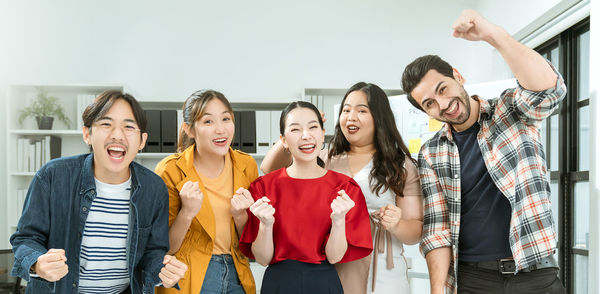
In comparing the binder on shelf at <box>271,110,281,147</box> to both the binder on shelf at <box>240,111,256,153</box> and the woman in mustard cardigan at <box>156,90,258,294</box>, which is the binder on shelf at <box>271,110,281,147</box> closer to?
the binder on shelf at <box>240,111,256,153</box>

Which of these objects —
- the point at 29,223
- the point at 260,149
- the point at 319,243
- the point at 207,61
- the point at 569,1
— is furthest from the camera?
the point at 207,61

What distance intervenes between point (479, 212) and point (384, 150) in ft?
1.42

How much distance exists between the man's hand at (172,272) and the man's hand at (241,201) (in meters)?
0.26

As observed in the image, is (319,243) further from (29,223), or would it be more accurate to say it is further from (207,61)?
(207,61)

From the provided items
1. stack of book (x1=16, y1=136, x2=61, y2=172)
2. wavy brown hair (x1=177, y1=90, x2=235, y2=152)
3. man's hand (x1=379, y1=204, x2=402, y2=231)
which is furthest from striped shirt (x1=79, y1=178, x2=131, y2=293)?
stack of book (x1=16, y1=136, x2=61, y2=172)

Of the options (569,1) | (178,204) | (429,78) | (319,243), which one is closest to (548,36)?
(569,1)

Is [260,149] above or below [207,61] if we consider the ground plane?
below

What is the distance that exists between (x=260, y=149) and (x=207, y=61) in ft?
3.63

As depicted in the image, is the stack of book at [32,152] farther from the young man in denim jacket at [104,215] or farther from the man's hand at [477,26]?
the man's hand at [477,26]

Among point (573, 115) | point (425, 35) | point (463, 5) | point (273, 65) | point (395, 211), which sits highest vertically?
point (463, 5)

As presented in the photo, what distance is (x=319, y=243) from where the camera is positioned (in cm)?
168

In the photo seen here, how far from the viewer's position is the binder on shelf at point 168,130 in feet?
14.1

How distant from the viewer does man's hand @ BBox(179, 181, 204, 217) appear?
1611mm

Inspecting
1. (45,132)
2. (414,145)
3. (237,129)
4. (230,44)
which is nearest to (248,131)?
(237,129)
